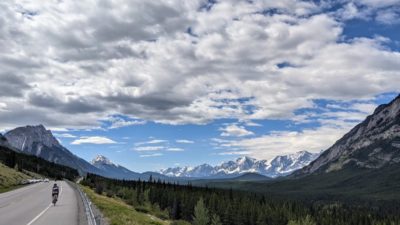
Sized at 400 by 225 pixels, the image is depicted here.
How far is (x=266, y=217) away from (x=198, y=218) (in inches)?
1895

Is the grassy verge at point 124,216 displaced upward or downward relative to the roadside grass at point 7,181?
downward

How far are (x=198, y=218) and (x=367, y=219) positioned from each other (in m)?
105

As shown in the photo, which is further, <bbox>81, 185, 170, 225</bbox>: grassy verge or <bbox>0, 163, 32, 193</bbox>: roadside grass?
<bbox>0, 163, 32, 193</bbox>: roadside grass

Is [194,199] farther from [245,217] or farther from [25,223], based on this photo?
[25,223]

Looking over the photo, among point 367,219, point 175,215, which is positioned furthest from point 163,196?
point 367,219

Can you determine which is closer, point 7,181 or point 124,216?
point 124,216

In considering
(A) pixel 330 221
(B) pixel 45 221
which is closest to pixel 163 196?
(A) pixel 330 221

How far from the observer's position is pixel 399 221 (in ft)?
584

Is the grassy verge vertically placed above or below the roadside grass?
below

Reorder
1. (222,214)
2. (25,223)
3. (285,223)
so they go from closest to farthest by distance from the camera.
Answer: (25,223)
(222,214)
(285,223)

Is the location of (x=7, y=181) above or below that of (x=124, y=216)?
above

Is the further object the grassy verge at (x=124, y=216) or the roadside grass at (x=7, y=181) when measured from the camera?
the roadside grass at (x=7, y=181)

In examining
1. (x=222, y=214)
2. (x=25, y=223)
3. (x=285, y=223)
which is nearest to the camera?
(x=25, y=223)

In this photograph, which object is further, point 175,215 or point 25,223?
point 175,215
